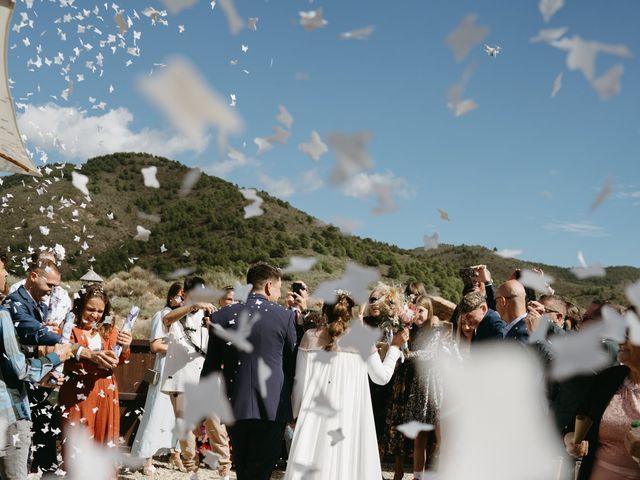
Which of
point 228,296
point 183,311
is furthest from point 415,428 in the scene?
point 183,311

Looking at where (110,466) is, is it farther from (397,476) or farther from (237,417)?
(397,476)

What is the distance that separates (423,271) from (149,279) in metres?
17.7

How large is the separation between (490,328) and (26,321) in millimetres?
3225

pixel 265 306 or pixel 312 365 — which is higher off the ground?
pixel 265 306

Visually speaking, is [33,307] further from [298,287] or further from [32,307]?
[298,287]

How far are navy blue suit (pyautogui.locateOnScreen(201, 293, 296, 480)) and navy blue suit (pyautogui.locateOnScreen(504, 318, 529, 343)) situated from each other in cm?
150

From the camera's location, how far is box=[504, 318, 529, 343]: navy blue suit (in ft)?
15.4

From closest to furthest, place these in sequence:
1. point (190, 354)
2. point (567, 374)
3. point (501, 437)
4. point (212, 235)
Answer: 1. point (567, 374)
2. point (501, 437)
3. point (190, 354)
4. point (212, 235)

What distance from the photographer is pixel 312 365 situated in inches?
216

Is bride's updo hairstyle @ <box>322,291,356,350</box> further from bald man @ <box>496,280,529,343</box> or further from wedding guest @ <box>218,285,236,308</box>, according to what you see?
wedding guest @ <box>218,285,236,308</box>

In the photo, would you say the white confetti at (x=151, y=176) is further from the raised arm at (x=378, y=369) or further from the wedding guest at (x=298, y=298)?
the raised arm at (x=378, y=369)

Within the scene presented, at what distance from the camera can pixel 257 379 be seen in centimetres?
479

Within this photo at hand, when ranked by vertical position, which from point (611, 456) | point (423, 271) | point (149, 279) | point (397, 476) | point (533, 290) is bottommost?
point (397, 476)

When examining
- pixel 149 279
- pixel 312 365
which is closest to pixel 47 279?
pixel 312 365
